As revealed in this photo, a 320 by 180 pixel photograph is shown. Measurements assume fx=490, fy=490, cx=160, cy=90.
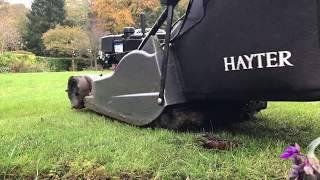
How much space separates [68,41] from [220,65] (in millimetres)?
29650

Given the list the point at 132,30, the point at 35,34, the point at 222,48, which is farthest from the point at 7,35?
the point at 222,48

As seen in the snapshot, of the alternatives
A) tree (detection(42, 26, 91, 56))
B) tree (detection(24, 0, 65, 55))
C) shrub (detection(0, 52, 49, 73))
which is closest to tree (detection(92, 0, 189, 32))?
tree (detection(42, 26, 91, 56))

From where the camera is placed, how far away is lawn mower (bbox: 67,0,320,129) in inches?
93.2

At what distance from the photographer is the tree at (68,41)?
30.5 meters

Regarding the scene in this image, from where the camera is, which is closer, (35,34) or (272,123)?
(272,123)

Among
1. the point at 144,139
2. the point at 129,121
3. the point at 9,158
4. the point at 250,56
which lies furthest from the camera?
the point at 129,121

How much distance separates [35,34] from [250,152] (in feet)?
118

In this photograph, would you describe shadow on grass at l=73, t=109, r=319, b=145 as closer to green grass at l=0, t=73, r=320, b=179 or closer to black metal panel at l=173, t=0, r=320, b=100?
green grass at l=0, t=73, r=320, b=179

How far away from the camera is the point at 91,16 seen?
109ft

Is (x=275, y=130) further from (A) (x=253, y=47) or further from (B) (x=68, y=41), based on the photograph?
(B) (x=68, y=41)

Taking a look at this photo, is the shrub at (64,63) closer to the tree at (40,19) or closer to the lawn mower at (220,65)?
the tree at (40,19)

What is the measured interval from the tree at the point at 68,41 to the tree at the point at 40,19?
3874 millimetres

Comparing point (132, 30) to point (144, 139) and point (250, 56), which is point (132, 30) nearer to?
point (144, 139)

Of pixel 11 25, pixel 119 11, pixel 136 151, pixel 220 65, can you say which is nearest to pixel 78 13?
pixel 11 25
